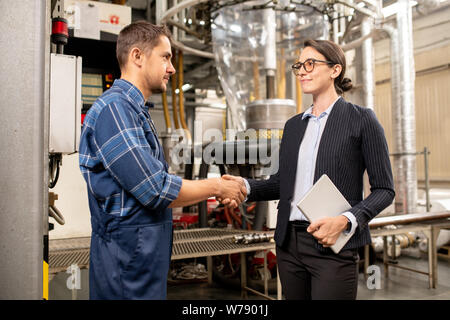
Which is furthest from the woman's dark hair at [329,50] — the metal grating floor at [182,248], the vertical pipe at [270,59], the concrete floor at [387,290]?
the concrete floor at [387,290]

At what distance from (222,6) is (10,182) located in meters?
2.41

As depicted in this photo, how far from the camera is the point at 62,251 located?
208 cm

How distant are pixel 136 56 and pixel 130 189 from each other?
374 millimetres

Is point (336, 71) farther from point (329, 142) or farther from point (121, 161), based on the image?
point (121, 161)

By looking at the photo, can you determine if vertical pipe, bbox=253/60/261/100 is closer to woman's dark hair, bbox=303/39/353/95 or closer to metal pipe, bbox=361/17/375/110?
metal pipe, bbox=361/17/375/110

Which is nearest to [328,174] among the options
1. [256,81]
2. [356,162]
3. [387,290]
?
[356,162]

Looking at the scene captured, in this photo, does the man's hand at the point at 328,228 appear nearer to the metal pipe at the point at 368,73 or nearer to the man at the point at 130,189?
the man at the point at 130,189

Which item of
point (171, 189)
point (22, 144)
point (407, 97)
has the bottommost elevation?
point (171, 189)

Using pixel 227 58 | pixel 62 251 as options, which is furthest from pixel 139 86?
pixel 227 58

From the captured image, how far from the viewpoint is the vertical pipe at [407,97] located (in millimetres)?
3428

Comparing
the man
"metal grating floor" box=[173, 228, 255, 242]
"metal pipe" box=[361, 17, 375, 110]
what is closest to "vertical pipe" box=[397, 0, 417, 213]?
"metal pipe" box=[361, 17, 375, 110]

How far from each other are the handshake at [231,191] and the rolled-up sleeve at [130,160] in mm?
254

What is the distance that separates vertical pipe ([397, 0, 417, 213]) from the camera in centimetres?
343

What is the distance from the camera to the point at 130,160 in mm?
858
